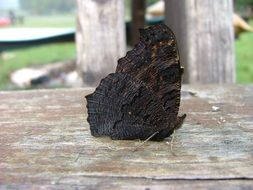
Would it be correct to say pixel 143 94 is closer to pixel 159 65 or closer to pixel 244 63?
pixel 159 65

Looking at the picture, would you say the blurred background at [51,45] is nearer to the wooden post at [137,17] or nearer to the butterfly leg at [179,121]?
the wooden post at [137,17]

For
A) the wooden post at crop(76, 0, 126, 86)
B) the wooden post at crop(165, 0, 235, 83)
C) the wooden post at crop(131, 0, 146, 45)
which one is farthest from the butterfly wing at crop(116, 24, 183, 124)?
the wooden post at crop(131, 0, 146, 45)

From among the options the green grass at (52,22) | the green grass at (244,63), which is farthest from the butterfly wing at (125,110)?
the green grass at (52,22)

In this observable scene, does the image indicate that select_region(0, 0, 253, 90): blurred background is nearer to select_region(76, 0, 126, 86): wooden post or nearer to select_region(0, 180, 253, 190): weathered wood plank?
select_region(76, 0, 126, 86): wooden post

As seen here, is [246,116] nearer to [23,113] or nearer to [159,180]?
[159,180]

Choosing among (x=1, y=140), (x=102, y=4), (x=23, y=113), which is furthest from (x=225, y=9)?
(x=1, y=140)

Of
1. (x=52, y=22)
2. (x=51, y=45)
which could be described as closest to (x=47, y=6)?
(x=52, y=22)
